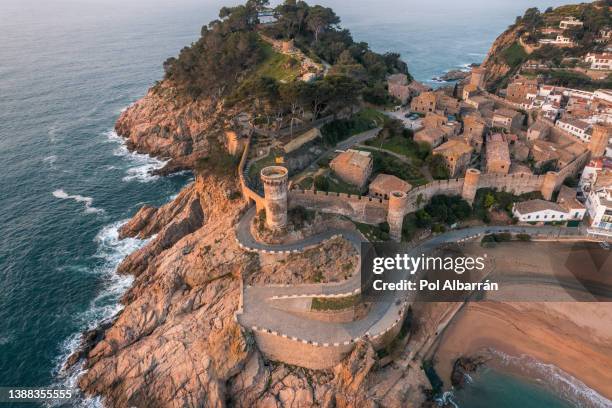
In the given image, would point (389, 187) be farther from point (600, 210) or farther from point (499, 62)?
point (499, 62)

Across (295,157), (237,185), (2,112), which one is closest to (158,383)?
(237,185)

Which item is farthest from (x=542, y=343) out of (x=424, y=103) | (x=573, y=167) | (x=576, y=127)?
(x=424, y=103)

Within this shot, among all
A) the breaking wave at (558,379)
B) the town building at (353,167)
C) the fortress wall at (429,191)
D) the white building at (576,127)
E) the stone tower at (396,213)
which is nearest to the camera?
the breaking wave at (558,379)

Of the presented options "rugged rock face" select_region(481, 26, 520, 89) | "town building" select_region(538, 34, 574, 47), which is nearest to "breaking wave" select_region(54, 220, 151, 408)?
"rugged rock face" select_region(481, 26, 520, 89)

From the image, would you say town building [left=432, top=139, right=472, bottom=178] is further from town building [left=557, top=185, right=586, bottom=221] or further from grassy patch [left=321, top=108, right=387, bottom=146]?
town building [left=557, top=185, right=586, bottom=221]

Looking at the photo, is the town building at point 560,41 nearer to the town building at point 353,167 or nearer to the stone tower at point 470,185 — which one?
the stone tower at point 470,185

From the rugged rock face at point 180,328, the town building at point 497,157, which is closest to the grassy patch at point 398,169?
the town building at point 497,157

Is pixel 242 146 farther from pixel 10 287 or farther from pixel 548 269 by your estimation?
pixel 548 269
